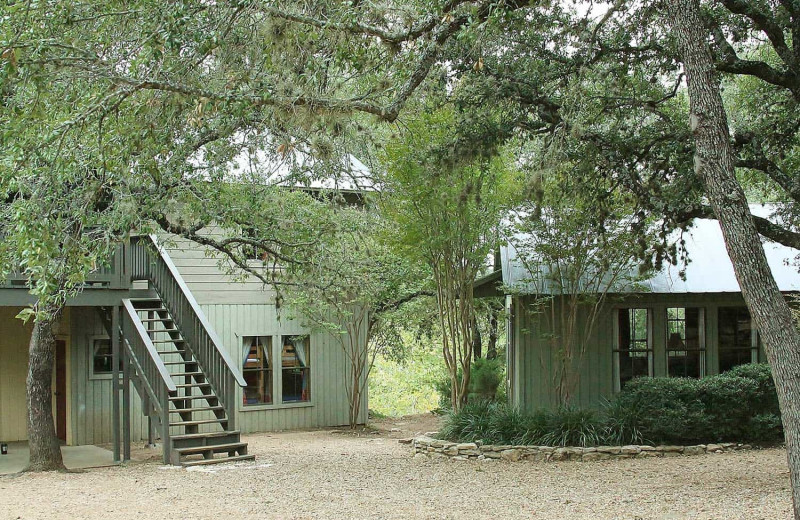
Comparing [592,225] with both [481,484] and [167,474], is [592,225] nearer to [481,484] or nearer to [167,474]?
[481,484]

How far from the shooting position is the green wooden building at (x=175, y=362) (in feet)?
39.2

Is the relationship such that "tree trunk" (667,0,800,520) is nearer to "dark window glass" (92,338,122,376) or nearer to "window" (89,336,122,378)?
"window" (89,336,122,378)

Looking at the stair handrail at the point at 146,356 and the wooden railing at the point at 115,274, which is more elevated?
the wooden railing at the point at 115,274

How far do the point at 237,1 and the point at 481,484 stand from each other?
6.12 meters

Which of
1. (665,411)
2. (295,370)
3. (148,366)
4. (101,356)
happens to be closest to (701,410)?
(665,411)

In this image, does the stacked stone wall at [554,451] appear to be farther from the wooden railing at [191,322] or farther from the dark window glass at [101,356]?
the dark window glass at [101,356]

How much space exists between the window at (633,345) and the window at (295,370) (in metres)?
6.76

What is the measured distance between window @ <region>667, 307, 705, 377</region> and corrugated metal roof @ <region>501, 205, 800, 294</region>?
81 cm

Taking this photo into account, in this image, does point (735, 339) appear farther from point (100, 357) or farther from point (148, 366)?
point (100, 357)

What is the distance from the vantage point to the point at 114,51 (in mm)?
8195

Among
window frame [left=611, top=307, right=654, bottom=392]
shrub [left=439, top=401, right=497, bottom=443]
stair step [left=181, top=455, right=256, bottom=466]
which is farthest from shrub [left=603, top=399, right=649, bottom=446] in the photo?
stair step [left=181, top=455, right=256, bottom=466]

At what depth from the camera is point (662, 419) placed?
12008mm

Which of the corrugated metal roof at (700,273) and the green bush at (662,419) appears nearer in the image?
the green bush at (662,419)

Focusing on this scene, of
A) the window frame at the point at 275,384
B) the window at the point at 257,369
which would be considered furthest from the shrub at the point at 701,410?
the window at the point at 257,369
